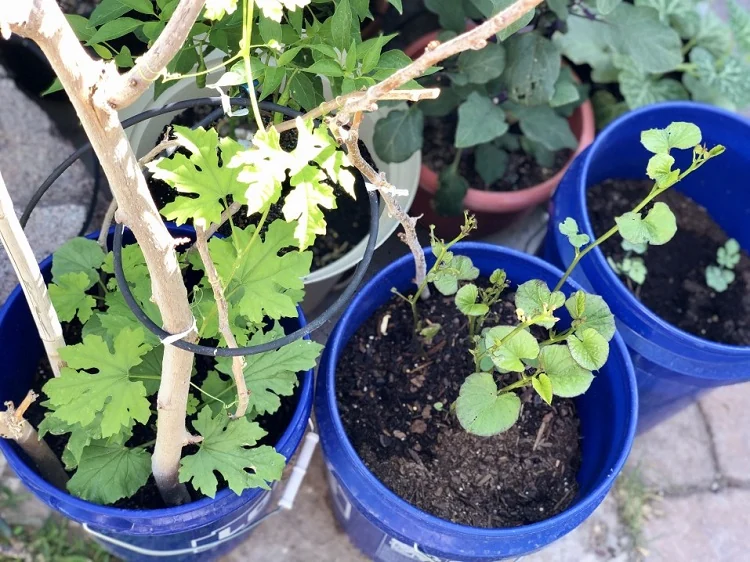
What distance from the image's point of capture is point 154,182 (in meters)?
1.32

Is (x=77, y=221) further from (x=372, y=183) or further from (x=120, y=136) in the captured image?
(x=120, y=136)

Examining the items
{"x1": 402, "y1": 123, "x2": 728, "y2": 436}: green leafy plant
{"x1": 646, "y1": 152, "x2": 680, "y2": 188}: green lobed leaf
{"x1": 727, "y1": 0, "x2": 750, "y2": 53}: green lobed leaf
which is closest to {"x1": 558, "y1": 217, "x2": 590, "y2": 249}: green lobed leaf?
{"x1": 402, "y1": 123, "x2": 728, "y2": 436}: green leafy plant

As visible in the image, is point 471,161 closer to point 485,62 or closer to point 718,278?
point 485,62

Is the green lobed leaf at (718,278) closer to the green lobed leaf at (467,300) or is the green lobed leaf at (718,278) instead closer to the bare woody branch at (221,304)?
the green lobed leaf at (467,300)

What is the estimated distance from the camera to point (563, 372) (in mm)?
1063

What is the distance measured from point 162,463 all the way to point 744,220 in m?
1.37

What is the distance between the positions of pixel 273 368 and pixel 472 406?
309 millimetres

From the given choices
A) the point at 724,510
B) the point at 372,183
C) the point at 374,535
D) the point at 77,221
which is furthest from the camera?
the point at 724,510

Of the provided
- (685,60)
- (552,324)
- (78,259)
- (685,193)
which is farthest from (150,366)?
(685,60)

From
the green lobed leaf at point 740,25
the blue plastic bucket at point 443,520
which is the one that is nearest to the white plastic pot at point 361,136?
the blue plastic bucket at point 443,520

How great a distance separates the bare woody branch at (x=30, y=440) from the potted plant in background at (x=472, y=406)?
1.41 ft

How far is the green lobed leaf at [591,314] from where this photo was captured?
1.09 m

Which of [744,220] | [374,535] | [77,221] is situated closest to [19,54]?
[77,221]

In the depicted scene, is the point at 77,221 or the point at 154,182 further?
the point at 77,221
